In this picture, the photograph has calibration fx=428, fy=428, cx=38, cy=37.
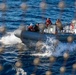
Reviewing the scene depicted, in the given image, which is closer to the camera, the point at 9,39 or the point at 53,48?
the point at 53,48

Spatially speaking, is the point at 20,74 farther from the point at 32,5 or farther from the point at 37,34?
the point at 32,5

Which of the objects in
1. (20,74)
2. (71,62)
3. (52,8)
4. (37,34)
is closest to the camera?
(20,74)

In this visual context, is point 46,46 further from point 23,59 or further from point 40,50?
point 23,59

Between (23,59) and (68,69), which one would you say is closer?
(68,69)

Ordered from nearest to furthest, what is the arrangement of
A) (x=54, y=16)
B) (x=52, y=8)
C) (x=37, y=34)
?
(x=37, y=34) → (x=54, y=16) → (x=52, y=8)

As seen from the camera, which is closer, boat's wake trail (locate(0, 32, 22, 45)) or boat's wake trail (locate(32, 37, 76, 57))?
boat's wake trail (locate(32, 37, 76, 57))

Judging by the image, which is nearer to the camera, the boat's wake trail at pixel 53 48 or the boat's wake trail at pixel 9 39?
the boat's wake trail at pixel 53 48

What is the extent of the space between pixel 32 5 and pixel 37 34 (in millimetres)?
10183

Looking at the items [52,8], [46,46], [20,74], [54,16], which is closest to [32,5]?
[52,8]

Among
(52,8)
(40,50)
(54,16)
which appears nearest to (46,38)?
(40,50)

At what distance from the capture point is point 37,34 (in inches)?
488

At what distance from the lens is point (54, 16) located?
19859mm

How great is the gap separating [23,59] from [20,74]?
4.88ft

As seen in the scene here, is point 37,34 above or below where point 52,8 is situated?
above
